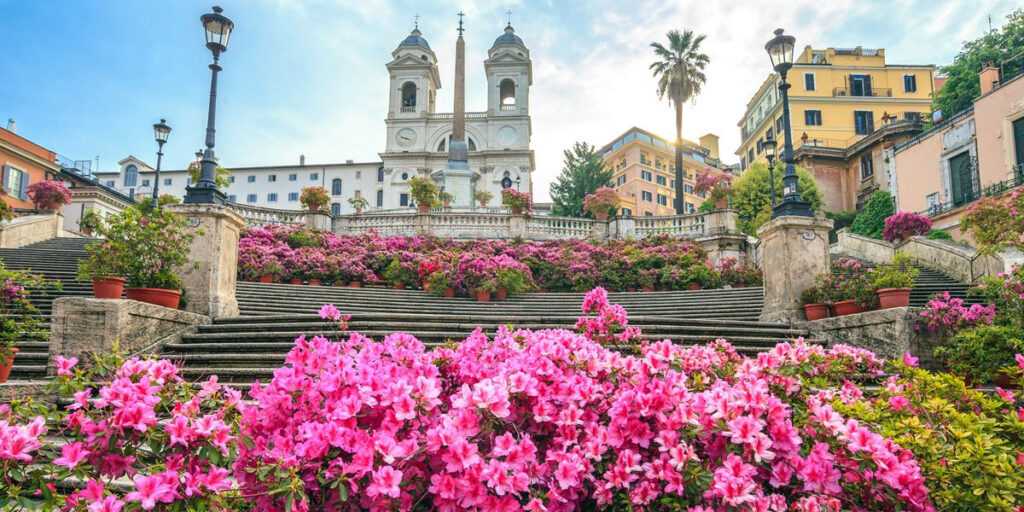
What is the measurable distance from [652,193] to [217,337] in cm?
6507

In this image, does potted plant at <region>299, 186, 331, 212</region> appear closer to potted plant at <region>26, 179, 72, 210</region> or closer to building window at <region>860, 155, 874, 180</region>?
potted plant at <region>26, 179, 72, 210</region>

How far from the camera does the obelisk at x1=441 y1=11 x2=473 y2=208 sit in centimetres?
3619

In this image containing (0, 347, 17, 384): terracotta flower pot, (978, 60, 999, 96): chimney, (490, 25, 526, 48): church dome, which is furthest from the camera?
(490, 25, 526, 48): church dome

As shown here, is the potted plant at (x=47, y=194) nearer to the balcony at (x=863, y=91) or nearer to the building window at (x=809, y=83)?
the building window at (x=809, y=83)

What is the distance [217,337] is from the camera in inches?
308

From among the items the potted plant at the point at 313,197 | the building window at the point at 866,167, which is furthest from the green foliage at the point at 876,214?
the potted plant at the point at 313,197

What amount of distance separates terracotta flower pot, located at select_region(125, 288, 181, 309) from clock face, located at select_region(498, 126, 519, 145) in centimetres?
5784

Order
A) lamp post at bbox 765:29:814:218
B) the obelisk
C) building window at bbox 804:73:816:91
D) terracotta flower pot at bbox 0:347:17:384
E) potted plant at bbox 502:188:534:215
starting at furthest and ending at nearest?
1. building window at bbox 804:73:816:91
2. the obelisk
3. potted plant at bbox 502:188:534:215
4. lamp post at bbox 765:29:814:218
5. terracotta flower pot at bbox 0:347:17:384

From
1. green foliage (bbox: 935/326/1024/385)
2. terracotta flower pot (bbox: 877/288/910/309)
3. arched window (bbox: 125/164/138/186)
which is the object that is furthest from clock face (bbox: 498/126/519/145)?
green foliage (bbox: 935/326/1024/385)

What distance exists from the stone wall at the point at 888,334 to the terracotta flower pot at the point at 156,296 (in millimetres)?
9322

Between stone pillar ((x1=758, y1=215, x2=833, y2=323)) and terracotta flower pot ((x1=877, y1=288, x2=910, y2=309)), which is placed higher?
stone pillar ((x1=758, y1=215, x2=833, y2=323))

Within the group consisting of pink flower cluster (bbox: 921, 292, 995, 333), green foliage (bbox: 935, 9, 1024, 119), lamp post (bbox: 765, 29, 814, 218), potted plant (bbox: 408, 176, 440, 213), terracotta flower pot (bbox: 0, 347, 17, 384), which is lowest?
terracotta flower pot (bbox: 0, 347, 17, 384)

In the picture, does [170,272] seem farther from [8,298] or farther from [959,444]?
[959,444]

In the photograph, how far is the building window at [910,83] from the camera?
4800 cm
